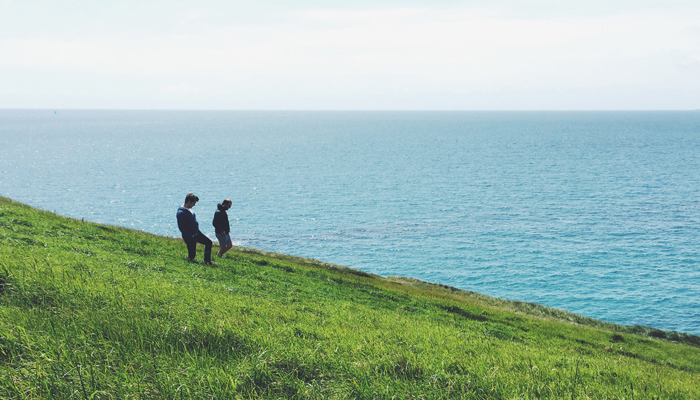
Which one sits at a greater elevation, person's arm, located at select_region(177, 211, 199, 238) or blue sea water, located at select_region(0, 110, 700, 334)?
person's arm, located at select_region(177, 211, 199, 238)

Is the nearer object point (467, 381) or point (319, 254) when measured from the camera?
point (467, 381)

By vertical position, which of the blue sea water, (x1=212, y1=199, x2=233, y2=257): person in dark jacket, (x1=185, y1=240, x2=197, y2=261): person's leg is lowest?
the blue sea water

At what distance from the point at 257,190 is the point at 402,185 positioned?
117 ft

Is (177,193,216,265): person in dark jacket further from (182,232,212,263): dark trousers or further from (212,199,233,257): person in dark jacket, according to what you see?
(212,199,233,257): person in dark jacket

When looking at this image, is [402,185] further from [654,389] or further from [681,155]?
[681,155]

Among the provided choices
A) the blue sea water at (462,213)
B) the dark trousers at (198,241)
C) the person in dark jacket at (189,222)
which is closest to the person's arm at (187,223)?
the person in dark jacket at (189,222)

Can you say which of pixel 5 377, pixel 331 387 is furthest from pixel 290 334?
pixel 5 377

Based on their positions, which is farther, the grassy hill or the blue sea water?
the blue sea water

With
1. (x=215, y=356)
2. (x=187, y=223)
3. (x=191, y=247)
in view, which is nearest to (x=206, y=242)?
(x=191, y=247)

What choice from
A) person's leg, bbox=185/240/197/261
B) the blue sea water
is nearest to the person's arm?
person's leg, bbox=185/240/197/261

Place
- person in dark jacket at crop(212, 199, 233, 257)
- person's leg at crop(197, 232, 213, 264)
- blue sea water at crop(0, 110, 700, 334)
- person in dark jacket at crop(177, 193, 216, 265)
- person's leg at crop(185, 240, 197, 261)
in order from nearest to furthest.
Result: person in dark jacket at crop(177, 193, 216, 265) → person's leg at crop(197, 232, 213, 264) → person's leg at crop(185, 240, 197, 261) → person in dark jacket at crop(212, 199, 233, 257) → blue sea water at crop(0, 110, 700, 334)

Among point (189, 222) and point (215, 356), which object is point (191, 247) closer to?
point (189, 222)

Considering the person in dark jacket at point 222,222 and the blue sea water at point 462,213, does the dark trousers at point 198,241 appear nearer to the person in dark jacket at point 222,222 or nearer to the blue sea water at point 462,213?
the person in dark jacket at point 222,222

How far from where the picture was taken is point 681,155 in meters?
161
